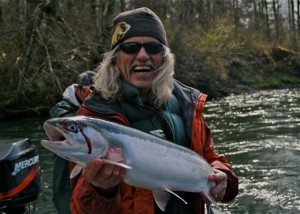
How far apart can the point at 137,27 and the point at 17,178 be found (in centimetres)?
187

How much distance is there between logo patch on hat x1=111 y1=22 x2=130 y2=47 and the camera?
2.80 m

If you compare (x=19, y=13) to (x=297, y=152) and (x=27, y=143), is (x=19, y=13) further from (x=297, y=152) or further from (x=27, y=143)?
(x=27, y=143)

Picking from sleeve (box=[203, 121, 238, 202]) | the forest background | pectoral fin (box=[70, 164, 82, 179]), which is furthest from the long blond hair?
the forest background

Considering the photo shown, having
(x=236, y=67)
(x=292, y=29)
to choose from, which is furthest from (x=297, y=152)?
(x=292, y=29)

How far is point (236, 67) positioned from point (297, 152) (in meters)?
22.9

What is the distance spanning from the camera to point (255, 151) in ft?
35.5

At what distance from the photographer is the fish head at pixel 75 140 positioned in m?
2.17

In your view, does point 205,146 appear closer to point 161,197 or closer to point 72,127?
point 161,197

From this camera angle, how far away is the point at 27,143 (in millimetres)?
4227

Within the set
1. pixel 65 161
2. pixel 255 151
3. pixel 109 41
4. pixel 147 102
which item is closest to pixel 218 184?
pixel 147 102

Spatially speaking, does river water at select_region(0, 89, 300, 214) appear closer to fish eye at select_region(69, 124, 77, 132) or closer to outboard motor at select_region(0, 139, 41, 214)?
outboard motor at select_region(0, 139, 41, 214)

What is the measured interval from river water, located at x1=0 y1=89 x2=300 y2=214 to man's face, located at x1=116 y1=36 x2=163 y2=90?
4.63 m

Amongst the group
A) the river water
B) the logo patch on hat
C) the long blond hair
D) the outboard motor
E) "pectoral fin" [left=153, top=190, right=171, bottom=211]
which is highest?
the logo patch on hat

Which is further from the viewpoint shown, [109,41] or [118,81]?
[109,41]
